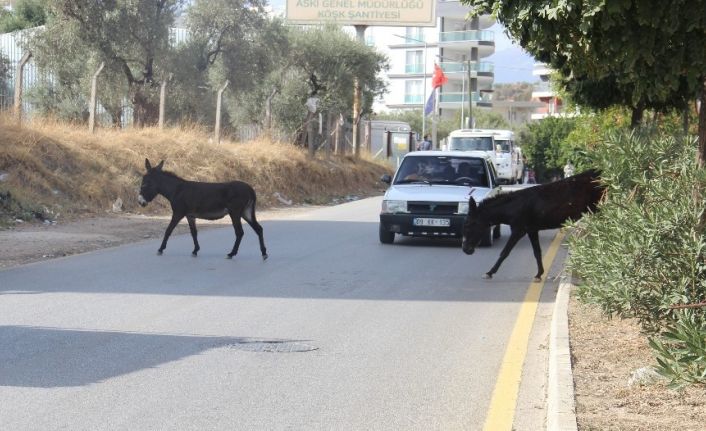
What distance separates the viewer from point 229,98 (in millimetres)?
39469

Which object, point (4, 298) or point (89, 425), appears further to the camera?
point (4, 298)

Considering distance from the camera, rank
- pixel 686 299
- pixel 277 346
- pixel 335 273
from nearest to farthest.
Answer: pixel 686 299
pixel 277 346
pixel 335 273

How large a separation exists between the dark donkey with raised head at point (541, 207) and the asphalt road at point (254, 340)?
58 centimetres

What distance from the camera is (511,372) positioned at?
822 cm

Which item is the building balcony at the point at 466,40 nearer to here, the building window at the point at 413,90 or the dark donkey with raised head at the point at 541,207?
the building window at the point at 413,90

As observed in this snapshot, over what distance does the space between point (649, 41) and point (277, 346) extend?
4.07 metres

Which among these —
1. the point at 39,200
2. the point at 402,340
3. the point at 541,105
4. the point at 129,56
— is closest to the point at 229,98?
the point at 129,56

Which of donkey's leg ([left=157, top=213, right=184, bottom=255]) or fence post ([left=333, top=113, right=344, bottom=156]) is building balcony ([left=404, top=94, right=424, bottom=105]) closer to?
fence post ([left=333, top=113, right=344, bottom=156])

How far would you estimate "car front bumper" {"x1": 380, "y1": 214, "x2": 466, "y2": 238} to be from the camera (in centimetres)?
1764

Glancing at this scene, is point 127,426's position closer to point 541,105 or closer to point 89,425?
point 89,425

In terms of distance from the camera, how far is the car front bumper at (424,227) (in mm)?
17641

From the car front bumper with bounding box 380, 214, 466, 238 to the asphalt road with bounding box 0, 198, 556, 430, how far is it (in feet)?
4.35

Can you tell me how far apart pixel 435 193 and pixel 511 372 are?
997cm

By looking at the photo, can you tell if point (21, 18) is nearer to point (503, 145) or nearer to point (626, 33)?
point (503, 145)
